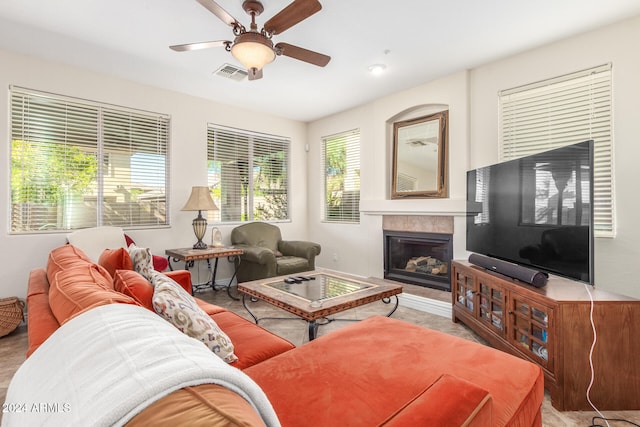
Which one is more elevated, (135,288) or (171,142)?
(171,142)

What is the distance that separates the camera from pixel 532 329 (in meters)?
2.03

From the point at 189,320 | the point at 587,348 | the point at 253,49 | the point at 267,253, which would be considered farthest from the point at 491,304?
the point at 253,49

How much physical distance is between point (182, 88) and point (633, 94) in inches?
173

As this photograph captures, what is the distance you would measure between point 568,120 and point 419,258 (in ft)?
6.99

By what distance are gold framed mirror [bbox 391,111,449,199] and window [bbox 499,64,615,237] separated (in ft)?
2.19

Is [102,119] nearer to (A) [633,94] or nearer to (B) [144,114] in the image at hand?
(B) [144,114]

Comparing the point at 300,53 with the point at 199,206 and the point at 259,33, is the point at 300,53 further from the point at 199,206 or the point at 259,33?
the point at 199,206

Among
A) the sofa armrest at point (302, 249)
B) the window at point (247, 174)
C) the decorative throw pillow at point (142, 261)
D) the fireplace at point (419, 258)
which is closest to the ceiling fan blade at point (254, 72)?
the decorative throw pillow at point (142, 261)

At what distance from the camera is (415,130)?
4094mm

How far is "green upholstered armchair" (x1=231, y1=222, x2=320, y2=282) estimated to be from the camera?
380cm

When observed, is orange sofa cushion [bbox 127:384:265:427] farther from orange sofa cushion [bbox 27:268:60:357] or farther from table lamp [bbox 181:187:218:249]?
table lamp [bbox 181:187:218:249]

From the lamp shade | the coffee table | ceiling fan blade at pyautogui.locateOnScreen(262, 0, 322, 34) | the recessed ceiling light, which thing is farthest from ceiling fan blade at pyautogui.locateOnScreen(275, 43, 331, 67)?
the lamp shade

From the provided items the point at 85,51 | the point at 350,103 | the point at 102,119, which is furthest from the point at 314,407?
the point at 350,103

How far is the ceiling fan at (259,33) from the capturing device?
6.48ft
